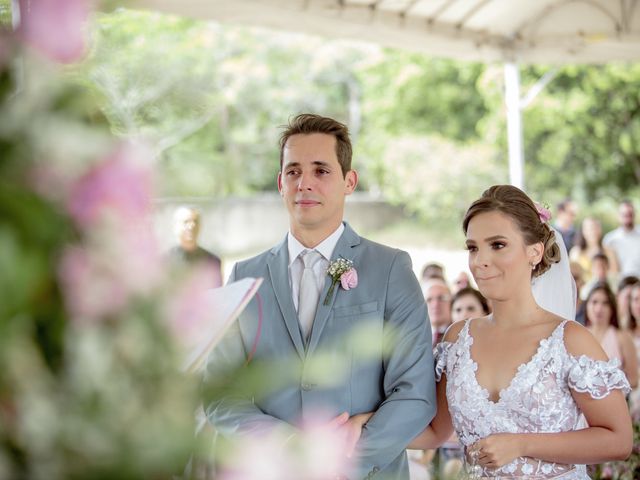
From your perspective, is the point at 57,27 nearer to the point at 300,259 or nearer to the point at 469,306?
the point at 300,259

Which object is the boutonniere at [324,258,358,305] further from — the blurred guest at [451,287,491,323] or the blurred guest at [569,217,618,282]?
the blurred guest at [569,217,618,282]

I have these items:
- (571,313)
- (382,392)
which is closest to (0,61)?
(382,392)

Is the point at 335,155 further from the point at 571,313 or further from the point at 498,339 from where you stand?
the point at 571,313

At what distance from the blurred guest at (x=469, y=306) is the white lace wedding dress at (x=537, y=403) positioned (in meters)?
2.58

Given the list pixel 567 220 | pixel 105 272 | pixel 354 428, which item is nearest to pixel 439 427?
pixel 354 428

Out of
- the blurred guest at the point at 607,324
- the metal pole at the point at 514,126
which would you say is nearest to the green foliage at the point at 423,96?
the metal pole at the point at 514,126

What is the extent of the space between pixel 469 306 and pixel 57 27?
4.97 meters

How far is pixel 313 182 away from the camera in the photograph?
2.76 metres

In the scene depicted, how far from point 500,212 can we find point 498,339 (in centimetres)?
44

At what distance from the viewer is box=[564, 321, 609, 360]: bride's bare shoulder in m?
2.77

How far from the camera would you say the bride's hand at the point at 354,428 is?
2498mm

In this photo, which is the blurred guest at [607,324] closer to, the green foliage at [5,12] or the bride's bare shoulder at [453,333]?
the bride's bare shoulder at [453,333]

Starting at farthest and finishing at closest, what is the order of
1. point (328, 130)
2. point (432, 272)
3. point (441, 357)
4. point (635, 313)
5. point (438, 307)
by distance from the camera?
point (432, 272) < point (635, 313) < point (438, 307) < point (441, 357) < point (328, 130)

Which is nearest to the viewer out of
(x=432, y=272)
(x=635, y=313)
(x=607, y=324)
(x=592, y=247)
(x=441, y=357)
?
(x=441, y=357)
